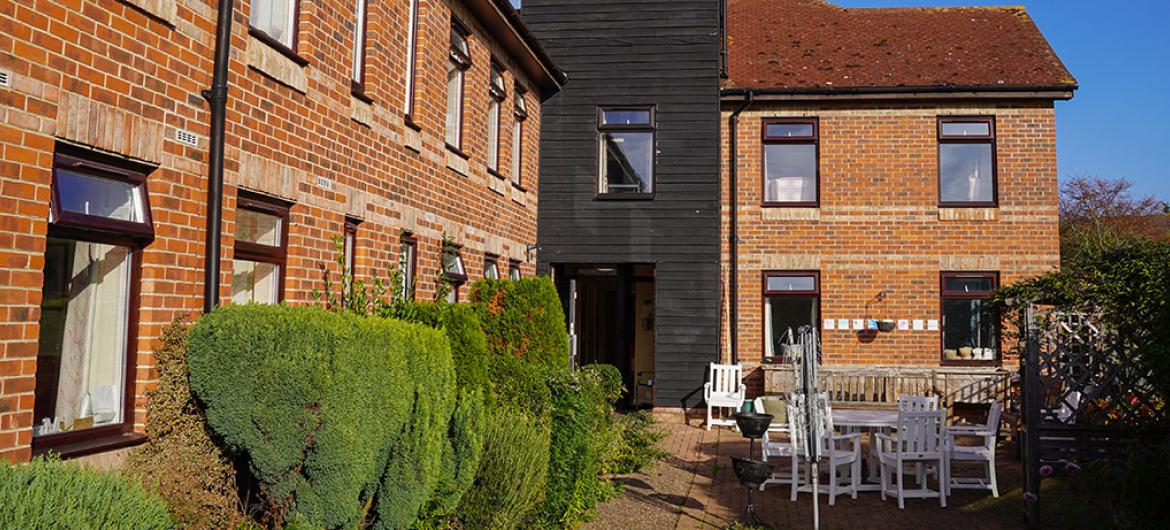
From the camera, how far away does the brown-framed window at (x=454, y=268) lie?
412 inches

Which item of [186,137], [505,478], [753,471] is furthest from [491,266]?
[186,137]

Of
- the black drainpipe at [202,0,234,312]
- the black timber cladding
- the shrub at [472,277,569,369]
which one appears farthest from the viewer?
the black timber cladding

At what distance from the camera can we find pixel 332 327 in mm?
4688

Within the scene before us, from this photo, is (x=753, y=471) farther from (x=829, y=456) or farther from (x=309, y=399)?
(x=309, y=399)

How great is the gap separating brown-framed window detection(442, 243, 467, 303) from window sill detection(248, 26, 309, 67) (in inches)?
145

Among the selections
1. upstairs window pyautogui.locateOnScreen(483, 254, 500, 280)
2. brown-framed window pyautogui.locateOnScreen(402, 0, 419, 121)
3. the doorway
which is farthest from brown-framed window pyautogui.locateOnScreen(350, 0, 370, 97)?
the doorway

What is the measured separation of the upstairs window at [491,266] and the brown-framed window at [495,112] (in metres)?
1.22

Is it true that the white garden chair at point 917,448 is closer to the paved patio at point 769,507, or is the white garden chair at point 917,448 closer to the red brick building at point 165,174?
the paved patio at point 769,507

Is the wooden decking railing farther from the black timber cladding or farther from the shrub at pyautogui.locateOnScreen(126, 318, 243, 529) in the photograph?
the shrub at pyautogui.locateOnScreen(126, 318, 243, 529)

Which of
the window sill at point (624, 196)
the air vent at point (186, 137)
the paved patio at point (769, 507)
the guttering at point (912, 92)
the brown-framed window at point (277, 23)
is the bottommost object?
the paved patio at point (769, 507)

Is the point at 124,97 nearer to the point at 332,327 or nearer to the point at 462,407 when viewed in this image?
the point at 332,327

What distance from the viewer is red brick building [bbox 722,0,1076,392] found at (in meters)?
14.8

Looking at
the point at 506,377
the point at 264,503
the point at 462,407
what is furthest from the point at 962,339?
the point at 264,503

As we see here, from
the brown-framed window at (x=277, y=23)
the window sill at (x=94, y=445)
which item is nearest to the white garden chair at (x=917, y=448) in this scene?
the brown-framed window at (x=277, y=23)
